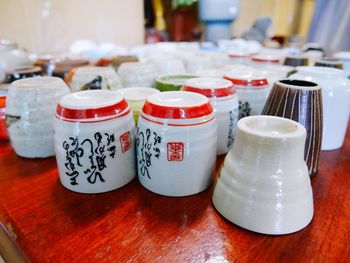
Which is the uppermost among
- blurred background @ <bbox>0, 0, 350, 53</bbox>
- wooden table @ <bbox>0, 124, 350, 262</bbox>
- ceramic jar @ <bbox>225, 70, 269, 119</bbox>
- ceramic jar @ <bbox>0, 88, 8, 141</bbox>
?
blurred background @ <bbox>0, 0, 350, 53</bbox>

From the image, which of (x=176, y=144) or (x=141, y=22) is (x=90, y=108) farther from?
(x=141, y=22)

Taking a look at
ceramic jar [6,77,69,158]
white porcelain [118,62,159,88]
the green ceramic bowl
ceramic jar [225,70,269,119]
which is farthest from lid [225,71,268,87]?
ceramic jar [6,77,69,158]

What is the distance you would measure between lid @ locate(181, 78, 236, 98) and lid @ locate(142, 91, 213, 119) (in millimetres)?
75

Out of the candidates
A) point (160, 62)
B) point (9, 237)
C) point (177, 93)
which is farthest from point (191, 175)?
point (160, 62)

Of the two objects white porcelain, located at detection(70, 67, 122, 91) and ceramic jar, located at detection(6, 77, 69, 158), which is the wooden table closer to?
ceramic jar, located at detection(6, 77, 69, 158)

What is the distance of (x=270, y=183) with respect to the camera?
0.38 m

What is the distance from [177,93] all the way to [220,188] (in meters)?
0.20

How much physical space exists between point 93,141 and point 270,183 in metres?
0.30

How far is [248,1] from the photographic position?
3258 mm

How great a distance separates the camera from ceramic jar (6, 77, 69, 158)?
0.57 metres

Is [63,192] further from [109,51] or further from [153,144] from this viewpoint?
[109,51]

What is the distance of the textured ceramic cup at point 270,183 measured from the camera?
0.38m

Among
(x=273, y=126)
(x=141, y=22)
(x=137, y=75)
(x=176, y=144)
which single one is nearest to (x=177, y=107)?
(x=176, y=144)

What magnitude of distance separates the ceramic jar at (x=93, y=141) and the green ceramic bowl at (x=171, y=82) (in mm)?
241
